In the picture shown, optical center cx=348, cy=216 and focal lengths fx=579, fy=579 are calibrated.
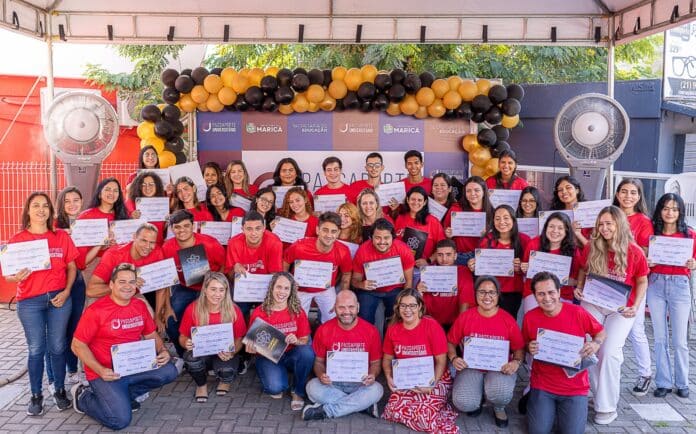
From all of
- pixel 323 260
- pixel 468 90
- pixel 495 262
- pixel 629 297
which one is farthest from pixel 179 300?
pixel 468 90

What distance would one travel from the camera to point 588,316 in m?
4.54

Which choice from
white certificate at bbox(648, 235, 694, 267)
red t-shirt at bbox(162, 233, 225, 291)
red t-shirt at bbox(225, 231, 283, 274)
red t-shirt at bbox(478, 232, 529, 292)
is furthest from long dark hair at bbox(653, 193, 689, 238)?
red t-shirt at bbox(162, 233, 225, 291)

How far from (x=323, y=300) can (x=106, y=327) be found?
6.37 feet

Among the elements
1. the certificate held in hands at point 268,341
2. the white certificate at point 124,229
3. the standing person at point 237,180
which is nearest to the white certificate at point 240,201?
the standing person at point 237,180

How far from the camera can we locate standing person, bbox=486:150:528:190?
6227 mm

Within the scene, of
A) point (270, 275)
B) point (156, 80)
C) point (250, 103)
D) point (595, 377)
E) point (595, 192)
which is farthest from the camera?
point (156, 80)

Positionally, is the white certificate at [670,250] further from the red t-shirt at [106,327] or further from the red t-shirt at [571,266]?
the red t-shirt at [106,327]

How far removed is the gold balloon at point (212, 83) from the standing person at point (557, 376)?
15.6ft

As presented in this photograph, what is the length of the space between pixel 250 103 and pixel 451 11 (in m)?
2.72

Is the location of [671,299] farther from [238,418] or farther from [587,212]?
[238,418]

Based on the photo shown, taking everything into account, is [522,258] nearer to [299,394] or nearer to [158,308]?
[299,394]

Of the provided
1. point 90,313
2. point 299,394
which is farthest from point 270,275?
point 90,313

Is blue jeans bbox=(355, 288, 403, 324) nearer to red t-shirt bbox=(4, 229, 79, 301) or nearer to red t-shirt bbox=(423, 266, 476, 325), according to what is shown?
red t-shirt bbox=(423, 266, 476, 325)

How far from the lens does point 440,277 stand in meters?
5.37
